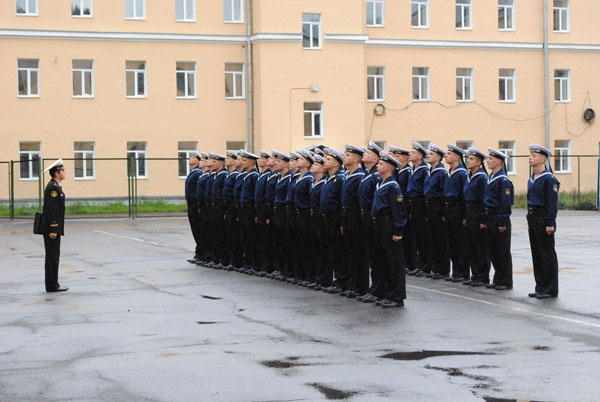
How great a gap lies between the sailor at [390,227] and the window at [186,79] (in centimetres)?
3080

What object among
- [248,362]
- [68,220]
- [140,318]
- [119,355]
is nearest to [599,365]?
[248,362]

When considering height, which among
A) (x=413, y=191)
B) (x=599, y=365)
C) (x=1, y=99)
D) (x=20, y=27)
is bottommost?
(x=599, y=365)

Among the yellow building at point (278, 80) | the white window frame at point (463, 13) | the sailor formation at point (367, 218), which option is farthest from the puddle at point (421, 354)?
the white window frame at point (463, 13)

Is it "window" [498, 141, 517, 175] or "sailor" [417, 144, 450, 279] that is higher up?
"window" [498, 141, 517, 175]

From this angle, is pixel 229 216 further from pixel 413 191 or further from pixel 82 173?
pixel 82 173

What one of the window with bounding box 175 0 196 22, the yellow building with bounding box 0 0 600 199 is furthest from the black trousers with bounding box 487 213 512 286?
the window with bounding box 175 0 196 22

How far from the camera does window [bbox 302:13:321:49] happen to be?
140 ft

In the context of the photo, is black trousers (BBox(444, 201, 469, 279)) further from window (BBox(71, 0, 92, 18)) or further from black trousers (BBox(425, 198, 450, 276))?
window (BBox(71, 0, 92, 18))

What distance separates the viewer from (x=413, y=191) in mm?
16422

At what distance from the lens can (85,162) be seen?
41.3 m

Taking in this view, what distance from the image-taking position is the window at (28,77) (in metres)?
40.7

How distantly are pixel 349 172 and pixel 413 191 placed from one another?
2.70 metres

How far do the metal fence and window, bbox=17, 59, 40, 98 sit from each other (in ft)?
9.16

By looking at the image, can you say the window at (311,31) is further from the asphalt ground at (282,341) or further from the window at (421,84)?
the asphalt ground at (282,341)
